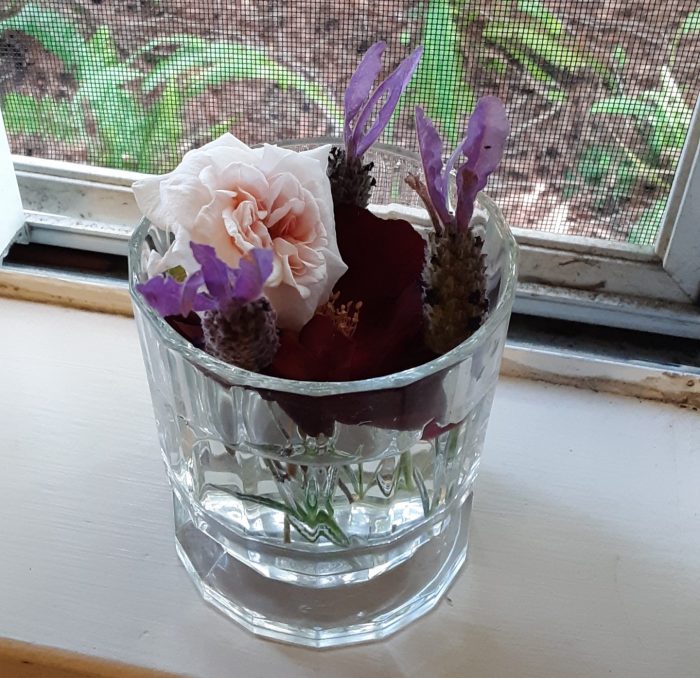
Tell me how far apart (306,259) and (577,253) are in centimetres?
29

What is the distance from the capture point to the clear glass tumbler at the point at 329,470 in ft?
1.16

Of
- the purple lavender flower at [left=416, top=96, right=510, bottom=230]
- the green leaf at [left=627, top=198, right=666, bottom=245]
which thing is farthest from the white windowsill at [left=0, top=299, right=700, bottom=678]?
the purple lavender flower at [left=416, top=96, right=510, bottom=230]

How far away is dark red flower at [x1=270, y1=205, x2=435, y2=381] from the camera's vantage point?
36 cm

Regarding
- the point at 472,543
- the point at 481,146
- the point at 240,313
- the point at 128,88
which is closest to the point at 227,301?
the point at 240,313

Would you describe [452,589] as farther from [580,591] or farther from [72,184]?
[72,184]

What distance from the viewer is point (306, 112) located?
23.0 inches

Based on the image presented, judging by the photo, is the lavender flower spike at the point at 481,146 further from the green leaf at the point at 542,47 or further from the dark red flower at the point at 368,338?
the green leaf at the point at 542,47

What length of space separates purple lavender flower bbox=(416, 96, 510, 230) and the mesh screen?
22 centimetres

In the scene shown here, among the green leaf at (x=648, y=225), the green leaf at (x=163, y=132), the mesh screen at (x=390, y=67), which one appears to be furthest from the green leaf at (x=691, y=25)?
the green leaf at (x=163, y=132)

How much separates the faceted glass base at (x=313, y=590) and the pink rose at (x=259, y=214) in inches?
5.9

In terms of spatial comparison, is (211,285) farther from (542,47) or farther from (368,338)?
(542,47)

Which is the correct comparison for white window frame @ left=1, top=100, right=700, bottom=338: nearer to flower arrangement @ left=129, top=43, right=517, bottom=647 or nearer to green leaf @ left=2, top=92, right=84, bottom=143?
green leaf @ left=2, top=92, right=84, bottom=143

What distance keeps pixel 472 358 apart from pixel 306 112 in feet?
0.92

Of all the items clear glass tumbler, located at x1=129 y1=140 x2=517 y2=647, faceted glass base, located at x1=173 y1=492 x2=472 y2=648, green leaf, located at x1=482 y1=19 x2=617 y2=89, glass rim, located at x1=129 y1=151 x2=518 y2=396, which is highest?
green leaf, located at x1=482 y1=19 x2=617 y2=89
